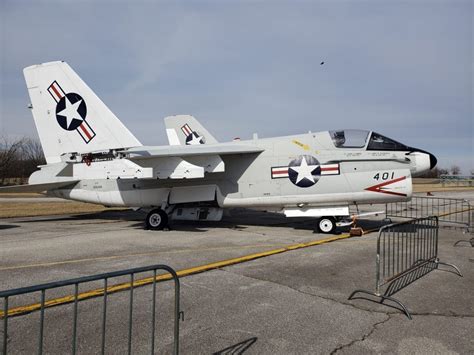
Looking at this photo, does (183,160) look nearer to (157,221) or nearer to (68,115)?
(157,221)

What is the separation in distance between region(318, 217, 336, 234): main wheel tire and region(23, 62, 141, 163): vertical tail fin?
6.99 m

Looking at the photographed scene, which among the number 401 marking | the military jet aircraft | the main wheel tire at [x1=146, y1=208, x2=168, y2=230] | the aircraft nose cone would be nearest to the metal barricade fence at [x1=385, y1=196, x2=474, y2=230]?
the aircraft nose cone

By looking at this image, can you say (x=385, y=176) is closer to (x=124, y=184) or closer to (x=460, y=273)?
(x=460, y=273)

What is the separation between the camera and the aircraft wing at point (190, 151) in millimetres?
10781

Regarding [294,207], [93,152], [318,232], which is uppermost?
[93,152]

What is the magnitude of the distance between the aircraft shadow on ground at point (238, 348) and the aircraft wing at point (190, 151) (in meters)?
7.92

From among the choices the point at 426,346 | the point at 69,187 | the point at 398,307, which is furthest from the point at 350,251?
the point at 69,187

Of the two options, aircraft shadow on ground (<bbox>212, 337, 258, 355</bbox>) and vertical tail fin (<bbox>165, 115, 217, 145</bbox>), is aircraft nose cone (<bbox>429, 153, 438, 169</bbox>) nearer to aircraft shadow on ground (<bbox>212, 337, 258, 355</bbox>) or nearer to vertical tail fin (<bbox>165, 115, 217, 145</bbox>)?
aircraft shadow on ground (<bbox>212, 337, 258, 355</bbox>)

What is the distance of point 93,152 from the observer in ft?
38.0

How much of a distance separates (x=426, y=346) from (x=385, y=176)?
772 cm

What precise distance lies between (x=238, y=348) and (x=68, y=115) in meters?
12.0

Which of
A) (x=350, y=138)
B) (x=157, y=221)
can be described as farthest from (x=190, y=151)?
(x=350, y=138)

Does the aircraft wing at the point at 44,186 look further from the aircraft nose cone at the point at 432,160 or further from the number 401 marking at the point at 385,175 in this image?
the aircraft nose cone at the point at 432,160

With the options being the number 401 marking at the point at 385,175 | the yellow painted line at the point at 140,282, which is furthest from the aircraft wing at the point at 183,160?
the yellow painted line at the point at 140,282
